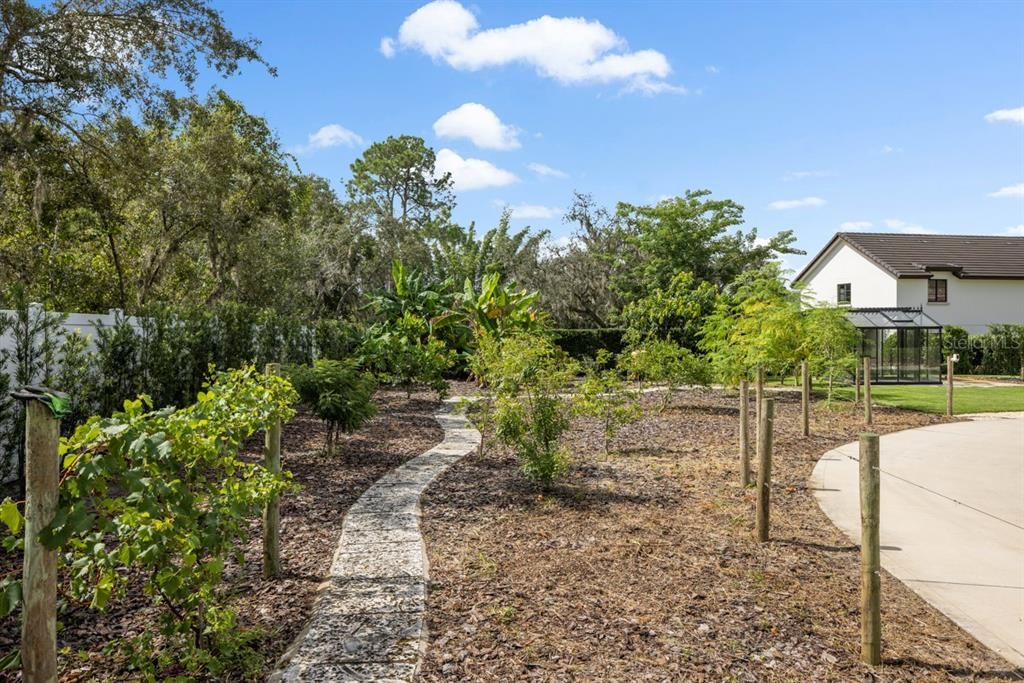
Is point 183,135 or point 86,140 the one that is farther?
point 183,135

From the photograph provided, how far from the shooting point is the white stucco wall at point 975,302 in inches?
1329

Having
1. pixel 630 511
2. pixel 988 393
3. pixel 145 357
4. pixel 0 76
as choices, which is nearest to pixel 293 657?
pixel 630 511

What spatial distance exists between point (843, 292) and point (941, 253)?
15.9 feet

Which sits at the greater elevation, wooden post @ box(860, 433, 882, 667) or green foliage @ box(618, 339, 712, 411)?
green foliage @ box(618, 339, 712, 411)

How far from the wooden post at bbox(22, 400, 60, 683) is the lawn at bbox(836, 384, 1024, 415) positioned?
18.2 m

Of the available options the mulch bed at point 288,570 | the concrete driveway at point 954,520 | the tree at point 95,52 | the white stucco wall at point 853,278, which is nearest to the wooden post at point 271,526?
the mulch bed at point 288,570

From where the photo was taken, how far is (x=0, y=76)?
462 inches

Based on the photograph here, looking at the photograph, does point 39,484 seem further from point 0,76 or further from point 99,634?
point 0,76

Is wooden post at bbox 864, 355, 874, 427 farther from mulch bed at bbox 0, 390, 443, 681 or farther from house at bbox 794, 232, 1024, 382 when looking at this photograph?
house at bbox 794, 232, 1024, 382

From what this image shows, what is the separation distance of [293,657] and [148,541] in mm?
1190

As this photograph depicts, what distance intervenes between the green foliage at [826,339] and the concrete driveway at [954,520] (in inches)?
194

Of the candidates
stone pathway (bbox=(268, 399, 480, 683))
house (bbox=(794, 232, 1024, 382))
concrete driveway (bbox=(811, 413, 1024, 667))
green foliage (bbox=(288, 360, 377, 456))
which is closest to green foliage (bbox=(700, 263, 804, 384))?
concrete driveway (bbox=(811, 413, 1024, 667))

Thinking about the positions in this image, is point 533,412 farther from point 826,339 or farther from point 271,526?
point 826,339

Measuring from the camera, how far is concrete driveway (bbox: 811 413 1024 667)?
4.97 metres
